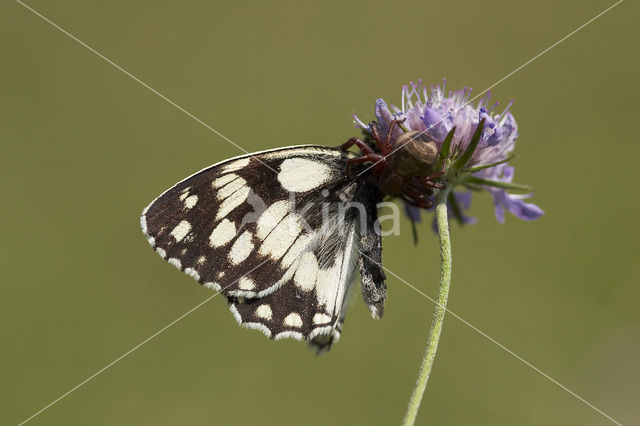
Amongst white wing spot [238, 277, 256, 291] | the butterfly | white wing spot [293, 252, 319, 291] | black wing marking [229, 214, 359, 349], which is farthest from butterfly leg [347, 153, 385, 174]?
white wing spot [238, 277, 256, 291]

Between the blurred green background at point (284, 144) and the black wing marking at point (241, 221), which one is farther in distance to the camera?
the blurred green background at point (284, 144)

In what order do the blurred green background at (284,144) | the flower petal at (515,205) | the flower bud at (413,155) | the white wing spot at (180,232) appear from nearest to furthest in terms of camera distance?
the flower bud at (413,155) < the white wing spot at (180,232) < the flower petal at (515,205) < the blurred green background at (284,144)

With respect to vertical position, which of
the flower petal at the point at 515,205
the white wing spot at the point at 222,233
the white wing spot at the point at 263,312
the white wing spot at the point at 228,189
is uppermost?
the white wing spot at the point at 228,189

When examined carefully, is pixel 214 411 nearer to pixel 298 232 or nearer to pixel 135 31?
pixel 298 232

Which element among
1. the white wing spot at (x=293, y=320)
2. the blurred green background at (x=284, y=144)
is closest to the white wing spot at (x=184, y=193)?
the white wing spot at (x=293, y=320)

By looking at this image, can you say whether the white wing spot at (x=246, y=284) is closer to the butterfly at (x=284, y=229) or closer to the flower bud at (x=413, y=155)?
the butterfly at (x=284, y=229)

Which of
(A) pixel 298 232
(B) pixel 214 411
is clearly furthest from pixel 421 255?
(A) pixel 298 232

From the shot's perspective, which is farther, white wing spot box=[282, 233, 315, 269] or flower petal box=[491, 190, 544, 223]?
flower petal box=[491, 190, 544, 223]

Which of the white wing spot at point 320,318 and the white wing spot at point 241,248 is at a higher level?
the white wing spot at point 241,248

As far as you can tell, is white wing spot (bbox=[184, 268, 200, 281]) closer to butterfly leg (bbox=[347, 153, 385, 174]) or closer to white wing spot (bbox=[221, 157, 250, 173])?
white wing spot (bbox=[221, 157, 250, 173])
